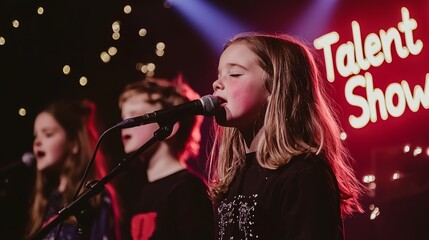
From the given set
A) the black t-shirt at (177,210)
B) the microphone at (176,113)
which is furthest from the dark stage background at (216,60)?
the microphone at (176,113)

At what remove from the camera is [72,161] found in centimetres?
405

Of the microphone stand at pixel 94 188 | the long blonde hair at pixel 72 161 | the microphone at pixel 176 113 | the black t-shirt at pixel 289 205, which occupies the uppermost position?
the long blonde hair at pixel 72 161

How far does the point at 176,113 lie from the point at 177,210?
1.58 meters

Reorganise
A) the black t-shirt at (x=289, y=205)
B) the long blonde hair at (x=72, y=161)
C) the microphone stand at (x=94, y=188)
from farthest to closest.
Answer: the long blonde hair at (x=72, y=161) < the microphone stand at (x=94, y=188) < the black t-shirt at (x=289, y=205)

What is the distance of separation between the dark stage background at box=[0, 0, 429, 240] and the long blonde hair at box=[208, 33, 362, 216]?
5.20 feet

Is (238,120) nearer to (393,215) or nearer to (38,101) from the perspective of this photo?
(393,215)

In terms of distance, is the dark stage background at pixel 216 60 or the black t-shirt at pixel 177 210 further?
the dark stage background at pixel 216 60

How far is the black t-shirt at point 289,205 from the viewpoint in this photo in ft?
5.31

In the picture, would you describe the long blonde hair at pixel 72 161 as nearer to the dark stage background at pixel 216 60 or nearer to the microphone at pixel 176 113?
the dark stage background at pixel 216 60

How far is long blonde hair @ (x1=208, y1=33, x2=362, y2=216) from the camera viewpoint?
71.2 inches

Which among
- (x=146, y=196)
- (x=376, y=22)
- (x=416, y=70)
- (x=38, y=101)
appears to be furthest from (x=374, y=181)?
(x=38, y=101)

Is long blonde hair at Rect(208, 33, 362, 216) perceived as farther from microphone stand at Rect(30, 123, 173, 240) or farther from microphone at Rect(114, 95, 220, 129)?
→ microphone stand at Rect(30, 123, 173, 240)

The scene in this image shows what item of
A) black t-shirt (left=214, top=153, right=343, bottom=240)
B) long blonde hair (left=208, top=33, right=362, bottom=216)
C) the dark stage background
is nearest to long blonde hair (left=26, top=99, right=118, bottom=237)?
the dark stage background

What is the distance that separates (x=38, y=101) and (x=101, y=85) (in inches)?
18.9
